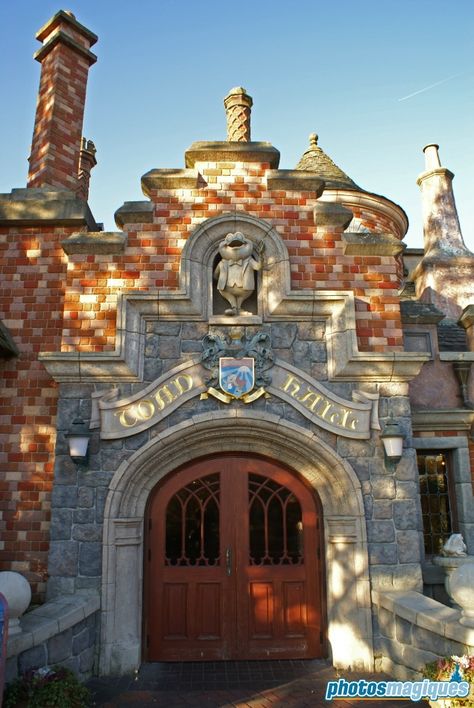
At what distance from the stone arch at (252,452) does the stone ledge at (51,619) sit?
11.1 inches

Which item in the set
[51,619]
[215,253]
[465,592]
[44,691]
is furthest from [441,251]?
[44,691]

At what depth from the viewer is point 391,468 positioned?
6371mm

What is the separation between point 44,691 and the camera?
4.64m

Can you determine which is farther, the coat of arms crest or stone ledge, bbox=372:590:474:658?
the coat of arms crest

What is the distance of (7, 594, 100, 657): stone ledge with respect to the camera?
477 cm

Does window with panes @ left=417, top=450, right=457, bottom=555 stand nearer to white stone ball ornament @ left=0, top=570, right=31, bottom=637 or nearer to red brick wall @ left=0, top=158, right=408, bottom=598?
red brick wall @ left=0, top=158, right=408, bottom=598

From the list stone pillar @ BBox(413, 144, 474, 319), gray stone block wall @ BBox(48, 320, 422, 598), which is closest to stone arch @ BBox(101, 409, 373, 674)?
gray stone block wall @ BBox(48, 320, 422, 598)

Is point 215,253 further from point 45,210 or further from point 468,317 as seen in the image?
point 468,317

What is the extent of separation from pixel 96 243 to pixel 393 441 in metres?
4.35

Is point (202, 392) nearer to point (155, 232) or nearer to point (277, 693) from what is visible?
point (155, 232)

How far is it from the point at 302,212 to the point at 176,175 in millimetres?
1727

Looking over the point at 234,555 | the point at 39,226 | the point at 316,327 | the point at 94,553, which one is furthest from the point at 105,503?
the point at 39,226

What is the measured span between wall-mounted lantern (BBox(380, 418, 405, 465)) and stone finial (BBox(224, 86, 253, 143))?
5485 millimetres

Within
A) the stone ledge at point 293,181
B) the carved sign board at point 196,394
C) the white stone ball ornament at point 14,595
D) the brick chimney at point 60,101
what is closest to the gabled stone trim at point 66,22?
the brick chimney at point 60,101
